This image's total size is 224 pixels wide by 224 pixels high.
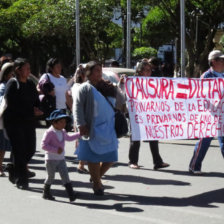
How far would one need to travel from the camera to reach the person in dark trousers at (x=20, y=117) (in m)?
8.19

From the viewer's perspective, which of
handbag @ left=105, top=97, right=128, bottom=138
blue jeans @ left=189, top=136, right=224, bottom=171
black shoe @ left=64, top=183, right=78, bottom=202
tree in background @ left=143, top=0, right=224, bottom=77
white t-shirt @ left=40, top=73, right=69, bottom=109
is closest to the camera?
black shoe @ left=64, top=183, right=78, bottom=202

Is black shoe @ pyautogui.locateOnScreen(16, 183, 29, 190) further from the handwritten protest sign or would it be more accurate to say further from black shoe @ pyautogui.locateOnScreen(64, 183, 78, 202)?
the handwritten protest sign

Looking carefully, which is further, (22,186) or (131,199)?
(22,186)

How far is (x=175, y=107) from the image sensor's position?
29.0ft

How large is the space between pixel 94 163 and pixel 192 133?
1810mm

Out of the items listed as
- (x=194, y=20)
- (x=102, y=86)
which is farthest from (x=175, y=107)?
(x=194, y=20)

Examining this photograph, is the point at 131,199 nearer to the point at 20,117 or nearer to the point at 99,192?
the point at 99,192

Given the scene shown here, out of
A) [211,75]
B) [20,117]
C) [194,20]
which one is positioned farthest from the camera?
[194,20]

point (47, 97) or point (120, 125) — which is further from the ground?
point (47, 97)

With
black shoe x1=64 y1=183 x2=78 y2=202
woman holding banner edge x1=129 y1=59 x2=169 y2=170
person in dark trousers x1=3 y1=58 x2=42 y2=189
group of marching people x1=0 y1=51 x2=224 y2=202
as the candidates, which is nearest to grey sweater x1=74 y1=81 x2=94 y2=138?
group of marching people x1=0 y1=51 x2=224 y2=202

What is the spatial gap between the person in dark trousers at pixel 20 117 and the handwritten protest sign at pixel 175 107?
128 cm

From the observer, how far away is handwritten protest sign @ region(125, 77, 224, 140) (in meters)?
8.60

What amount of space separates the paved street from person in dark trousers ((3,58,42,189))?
0.29 meters

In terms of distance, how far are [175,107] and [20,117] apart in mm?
2059
